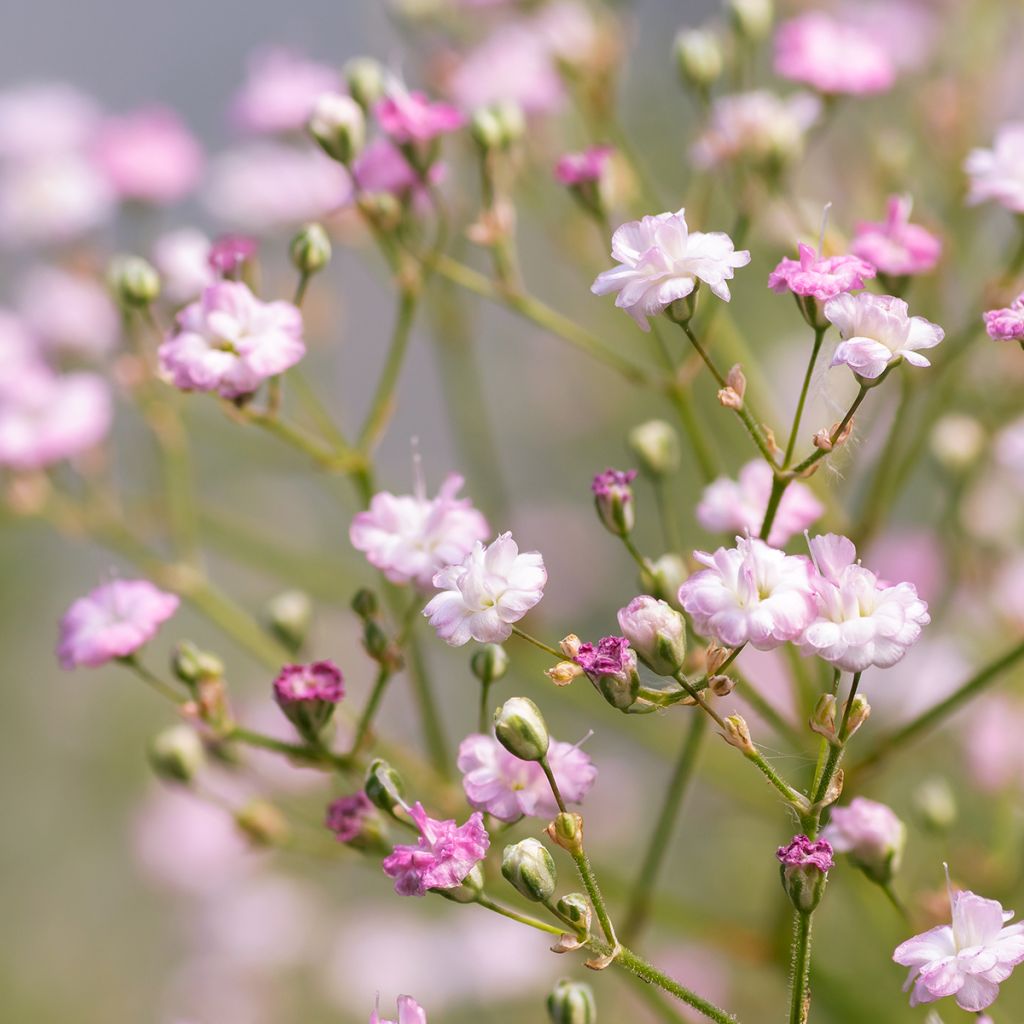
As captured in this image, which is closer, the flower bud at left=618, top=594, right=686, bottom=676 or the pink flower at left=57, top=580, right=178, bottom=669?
the flower bud at left=618, top=594, right=686, bottom=676

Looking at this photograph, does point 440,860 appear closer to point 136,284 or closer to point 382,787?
point 382,787

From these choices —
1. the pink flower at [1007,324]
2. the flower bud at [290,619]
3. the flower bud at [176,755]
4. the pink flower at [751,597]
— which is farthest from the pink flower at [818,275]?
the flower bud at [176,755]

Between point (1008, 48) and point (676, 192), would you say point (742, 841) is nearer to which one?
point (676, 192)

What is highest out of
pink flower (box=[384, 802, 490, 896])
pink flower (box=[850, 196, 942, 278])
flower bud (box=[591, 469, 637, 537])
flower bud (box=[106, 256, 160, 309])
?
pink flower (box=[850, 196, 942, 278])

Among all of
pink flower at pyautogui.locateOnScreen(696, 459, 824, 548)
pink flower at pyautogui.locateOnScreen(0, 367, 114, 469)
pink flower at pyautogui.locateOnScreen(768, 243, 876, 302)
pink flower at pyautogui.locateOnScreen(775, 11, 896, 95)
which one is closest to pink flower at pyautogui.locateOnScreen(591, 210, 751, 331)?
pink flower at pyautogui.locateOnScreen(768, 243, 876, 302)

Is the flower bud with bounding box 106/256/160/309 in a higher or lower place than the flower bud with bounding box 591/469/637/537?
higher

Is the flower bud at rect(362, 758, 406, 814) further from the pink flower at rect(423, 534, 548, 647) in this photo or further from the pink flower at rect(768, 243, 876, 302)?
the pink flower at rect(768, 243, 876, 302)

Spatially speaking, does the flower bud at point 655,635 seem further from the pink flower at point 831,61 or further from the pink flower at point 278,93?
the pink flower at point 278,93
